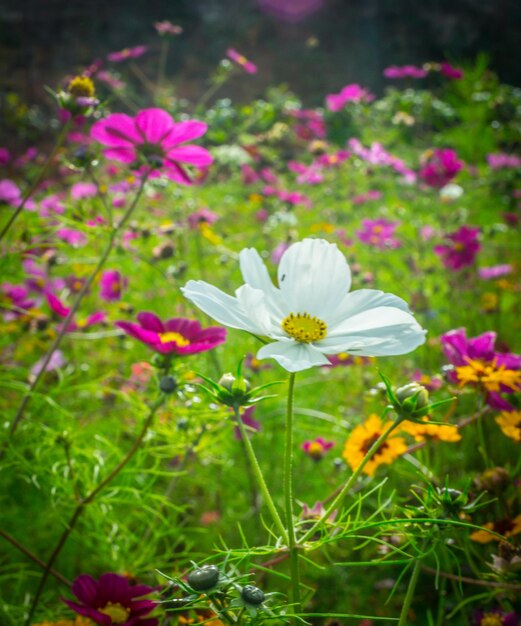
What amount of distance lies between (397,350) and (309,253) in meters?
0.14

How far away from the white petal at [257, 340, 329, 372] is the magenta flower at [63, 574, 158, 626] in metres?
0.25

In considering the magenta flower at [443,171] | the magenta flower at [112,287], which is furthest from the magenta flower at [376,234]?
the magenta flower at [112,287]

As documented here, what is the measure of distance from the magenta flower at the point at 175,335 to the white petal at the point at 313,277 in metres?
0.10

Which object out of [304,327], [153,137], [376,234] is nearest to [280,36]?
[376,234]

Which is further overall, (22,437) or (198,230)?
(198,230)

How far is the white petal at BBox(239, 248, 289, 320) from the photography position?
412 mm

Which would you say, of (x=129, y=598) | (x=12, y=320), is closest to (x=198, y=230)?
(x=12, y=320)

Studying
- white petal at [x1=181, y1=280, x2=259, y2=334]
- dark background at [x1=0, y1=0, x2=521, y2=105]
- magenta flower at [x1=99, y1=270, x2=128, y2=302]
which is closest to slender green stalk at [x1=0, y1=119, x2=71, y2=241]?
white petal at [x1=181, y1=280, x2=259, y2=334]

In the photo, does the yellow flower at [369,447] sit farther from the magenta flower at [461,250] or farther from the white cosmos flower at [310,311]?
the magenta flower at [461,250]

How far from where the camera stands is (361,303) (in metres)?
0.42

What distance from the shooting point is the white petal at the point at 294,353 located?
321 mm

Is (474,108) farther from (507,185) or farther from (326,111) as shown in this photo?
(507,185)

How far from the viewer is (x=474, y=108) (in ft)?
10.9

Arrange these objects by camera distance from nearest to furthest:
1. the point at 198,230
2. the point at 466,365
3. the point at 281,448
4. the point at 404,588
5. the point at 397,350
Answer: the point at 397,350 < the point at 466,365 < the point at 404,588 < the point at 281,448 < the point at 198,230
